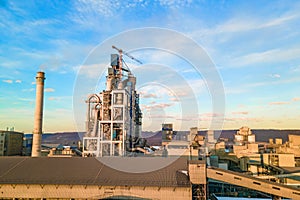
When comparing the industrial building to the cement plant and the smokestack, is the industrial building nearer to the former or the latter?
the cement plant

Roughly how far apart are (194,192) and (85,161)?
13.8m

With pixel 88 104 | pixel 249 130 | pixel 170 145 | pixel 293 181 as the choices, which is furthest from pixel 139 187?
pixel 249 130

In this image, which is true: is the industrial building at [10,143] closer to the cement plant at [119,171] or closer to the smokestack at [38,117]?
the cement plant at [119,171]

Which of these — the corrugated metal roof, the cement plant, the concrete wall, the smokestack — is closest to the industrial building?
the cement plant

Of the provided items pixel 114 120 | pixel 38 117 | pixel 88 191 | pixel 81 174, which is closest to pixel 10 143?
pixel 38 117

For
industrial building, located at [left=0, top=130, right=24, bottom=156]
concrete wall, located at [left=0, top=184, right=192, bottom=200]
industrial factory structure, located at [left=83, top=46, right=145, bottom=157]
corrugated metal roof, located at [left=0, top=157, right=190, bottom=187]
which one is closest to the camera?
concrete wall, located at [left=0, top=184, right=192, bottom=200]

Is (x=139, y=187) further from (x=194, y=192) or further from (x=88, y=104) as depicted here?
(x=88, y=104)

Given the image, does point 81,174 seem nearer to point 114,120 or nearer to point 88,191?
point 88,191

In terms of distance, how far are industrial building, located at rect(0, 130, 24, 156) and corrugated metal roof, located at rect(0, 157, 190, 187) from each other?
22.7 metres

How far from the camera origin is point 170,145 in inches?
1767

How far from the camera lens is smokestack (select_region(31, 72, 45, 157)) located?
144 ft

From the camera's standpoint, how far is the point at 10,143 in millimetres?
50219

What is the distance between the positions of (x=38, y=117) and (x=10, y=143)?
11549 millimetres

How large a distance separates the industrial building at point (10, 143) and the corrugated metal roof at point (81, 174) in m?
22.7
